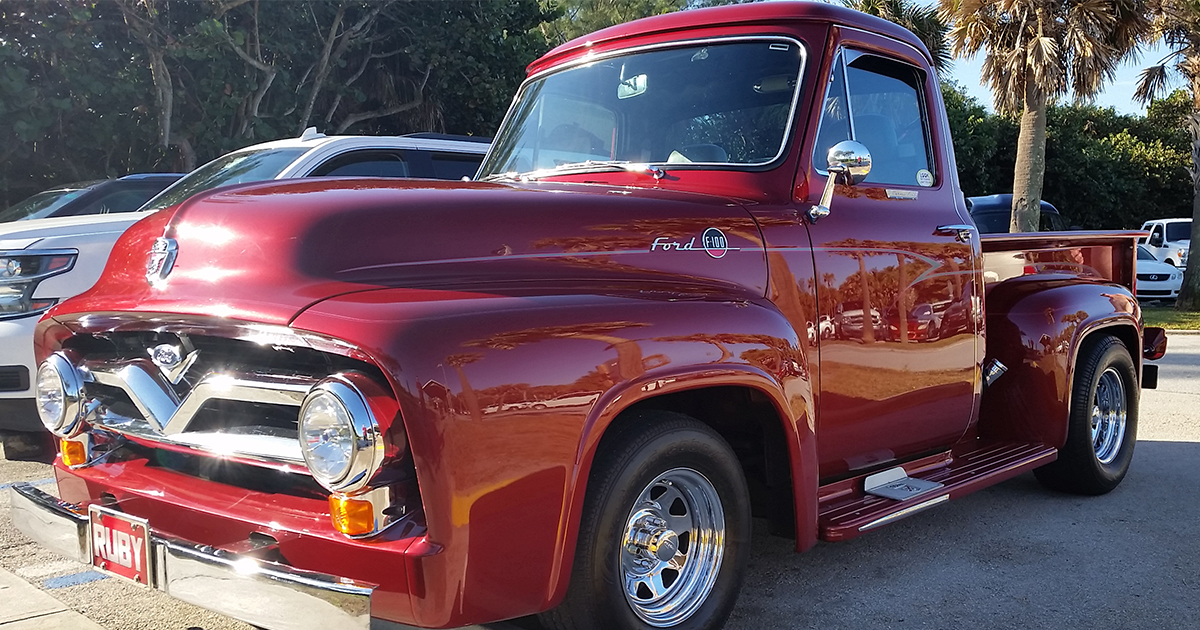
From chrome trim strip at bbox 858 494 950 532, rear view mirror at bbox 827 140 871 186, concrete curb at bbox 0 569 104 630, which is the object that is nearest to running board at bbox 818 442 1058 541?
chrome trim strip at bbox 858 494 950 532

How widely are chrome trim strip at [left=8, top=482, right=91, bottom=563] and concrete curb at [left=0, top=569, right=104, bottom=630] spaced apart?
485 mm

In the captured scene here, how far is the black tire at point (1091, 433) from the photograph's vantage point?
508 cm

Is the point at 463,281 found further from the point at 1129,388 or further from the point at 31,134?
the point at 31,134

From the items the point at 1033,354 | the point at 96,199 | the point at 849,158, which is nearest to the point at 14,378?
the point at 96,199

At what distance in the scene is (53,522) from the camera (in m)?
2.95

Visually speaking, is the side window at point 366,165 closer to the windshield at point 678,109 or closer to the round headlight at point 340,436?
the windshield at point 678,109

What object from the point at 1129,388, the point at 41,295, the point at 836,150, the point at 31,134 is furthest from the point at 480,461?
the point at 31,134

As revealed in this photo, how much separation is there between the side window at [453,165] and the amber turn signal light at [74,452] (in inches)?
192

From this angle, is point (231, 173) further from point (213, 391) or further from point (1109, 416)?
point (1109, 416)

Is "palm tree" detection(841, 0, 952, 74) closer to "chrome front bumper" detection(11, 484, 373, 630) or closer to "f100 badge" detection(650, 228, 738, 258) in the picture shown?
"f100 badge" detection(650, 228, 738, 258)

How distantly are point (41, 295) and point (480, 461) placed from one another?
4128mm

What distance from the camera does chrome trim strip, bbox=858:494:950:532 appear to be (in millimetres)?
3537

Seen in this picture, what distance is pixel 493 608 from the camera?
2.47 metres

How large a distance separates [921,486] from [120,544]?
9.28 ft
